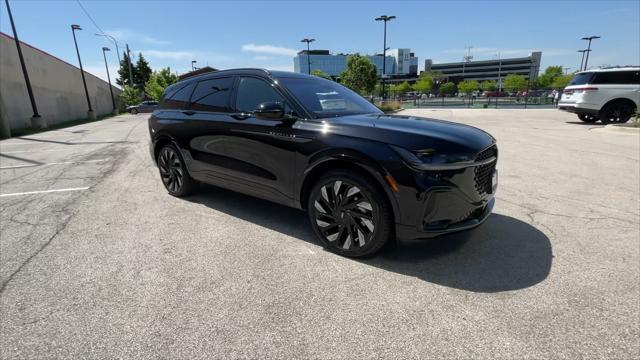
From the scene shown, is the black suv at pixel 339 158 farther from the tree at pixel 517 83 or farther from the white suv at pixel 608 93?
the tree at pixel 517 83

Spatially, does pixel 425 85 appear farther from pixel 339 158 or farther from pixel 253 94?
pixel 339 158

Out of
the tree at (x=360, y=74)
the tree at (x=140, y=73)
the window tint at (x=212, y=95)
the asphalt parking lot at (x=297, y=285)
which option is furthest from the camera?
the tree at (x=140, y=73)

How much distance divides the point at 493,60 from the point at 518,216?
6033 inches

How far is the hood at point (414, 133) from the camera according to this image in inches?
106

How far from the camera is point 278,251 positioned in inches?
128

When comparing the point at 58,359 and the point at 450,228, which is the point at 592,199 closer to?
the point at 450,228

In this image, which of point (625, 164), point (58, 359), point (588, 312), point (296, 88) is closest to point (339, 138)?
point (296, 88)

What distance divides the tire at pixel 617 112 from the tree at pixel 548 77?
80275 millimetres

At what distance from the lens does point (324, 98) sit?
3.73 metres

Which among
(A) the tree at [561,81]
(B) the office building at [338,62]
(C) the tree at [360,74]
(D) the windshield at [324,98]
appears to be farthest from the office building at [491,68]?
(D) the windshield at [324,98]

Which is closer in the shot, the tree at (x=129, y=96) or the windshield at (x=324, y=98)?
the windshield at (x=324, y=98)

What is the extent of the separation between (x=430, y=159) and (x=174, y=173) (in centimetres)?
383

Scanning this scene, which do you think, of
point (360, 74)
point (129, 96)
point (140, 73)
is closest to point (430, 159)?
point (360, 74)

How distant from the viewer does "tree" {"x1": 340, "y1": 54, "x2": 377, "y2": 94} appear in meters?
42.6
